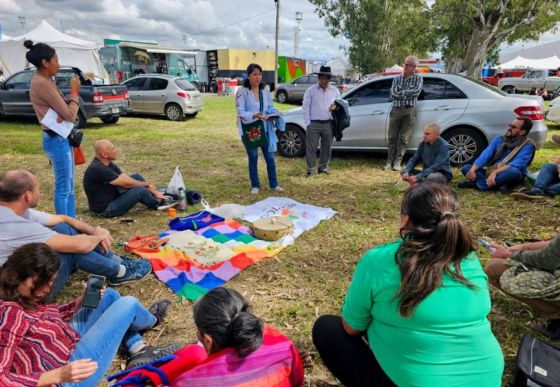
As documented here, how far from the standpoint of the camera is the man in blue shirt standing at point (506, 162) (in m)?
5.40

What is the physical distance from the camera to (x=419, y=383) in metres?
1.50

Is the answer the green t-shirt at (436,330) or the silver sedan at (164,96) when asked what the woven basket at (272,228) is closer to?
the green t-shirt at (436,330)

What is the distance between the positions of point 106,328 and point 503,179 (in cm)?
553

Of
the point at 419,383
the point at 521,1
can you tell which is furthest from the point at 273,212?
the point at 521,1

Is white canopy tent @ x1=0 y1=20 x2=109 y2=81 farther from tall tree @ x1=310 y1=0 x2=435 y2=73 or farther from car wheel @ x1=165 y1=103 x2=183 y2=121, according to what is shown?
tall tree @ x1=310 y1=0 x2=435 y2=73

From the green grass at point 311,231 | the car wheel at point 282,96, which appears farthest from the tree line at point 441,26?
the green grass at point 311,231

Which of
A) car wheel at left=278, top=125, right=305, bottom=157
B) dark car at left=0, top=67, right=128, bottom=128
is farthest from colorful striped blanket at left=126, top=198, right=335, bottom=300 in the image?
dark car at left=0, top=67, right=128, bottom=128

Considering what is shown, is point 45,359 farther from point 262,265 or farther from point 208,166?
point 208,166

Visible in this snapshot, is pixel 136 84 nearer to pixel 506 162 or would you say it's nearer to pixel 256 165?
pixel 256 165

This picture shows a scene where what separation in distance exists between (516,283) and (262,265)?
2203 millimetres

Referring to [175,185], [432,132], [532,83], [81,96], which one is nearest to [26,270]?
[175,185]

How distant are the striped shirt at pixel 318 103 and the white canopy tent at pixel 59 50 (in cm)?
1495

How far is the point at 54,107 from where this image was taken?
3.92m

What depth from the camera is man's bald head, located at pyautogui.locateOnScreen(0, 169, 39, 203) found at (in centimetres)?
252
